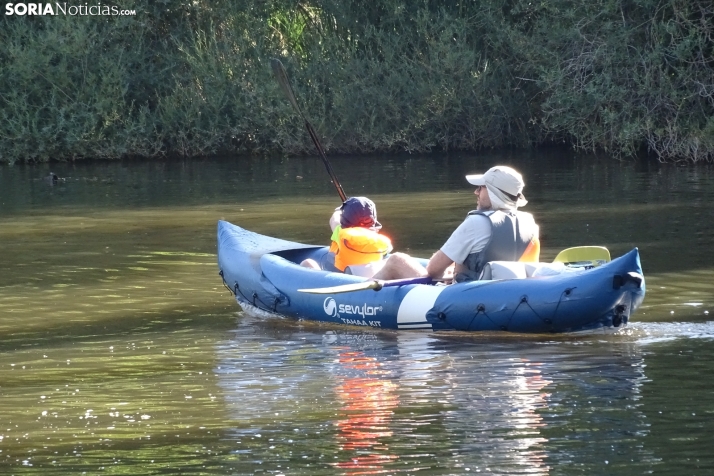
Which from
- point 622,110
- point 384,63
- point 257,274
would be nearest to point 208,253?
point 257,274

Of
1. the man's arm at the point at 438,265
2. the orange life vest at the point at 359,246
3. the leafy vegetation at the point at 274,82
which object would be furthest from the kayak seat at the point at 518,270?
the leafy vegetation at the point at 274,82

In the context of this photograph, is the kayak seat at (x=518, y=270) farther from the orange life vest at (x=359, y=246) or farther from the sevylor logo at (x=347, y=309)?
the orange life vest at (x=359, y=246)

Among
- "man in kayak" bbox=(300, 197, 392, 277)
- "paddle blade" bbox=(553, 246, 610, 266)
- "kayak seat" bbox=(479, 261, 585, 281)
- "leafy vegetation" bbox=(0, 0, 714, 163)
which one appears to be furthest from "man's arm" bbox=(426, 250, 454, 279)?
"leafy vegetation" bbox=(0, 0, 714, 163)

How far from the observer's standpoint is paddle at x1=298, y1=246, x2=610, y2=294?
7.48 m

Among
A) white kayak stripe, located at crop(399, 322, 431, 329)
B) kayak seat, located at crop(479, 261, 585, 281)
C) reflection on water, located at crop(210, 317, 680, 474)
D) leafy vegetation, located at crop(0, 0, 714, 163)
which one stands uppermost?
leafy vegetation, located at crop(0, 0, 714, 163)

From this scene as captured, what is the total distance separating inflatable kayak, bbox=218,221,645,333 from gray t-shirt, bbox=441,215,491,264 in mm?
188

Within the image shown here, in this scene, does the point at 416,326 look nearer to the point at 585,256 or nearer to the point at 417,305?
the point at 417,305

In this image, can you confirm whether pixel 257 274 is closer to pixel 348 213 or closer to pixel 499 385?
pixel 348 213

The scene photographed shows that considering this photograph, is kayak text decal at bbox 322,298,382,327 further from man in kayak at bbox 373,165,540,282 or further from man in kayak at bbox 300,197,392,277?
man in kayak at bbox 373,165,540,282

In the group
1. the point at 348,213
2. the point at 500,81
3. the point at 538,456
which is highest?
the point at 500,81

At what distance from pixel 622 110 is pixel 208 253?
933 centimetres

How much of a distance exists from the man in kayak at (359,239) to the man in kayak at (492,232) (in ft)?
2.24

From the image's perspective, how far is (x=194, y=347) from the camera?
24.1 feet

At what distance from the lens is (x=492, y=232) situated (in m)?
7.27
